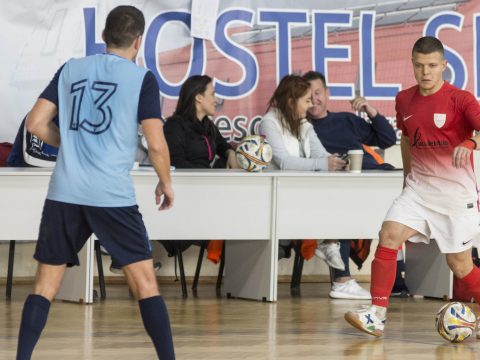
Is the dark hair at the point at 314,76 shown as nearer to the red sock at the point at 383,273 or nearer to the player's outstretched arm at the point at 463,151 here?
the red sock at the point at 383,273

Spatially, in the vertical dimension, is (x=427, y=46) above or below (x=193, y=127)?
above

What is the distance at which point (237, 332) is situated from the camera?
4.92 metres

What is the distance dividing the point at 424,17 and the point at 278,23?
104 cm

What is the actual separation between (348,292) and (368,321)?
1.60 m

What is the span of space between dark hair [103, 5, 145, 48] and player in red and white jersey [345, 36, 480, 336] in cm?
152

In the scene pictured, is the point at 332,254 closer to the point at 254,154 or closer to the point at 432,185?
the point at 254,154

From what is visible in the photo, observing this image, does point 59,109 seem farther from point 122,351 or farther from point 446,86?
point 446,86

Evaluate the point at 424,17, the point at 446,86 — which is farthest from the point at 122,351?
the point at 424,17

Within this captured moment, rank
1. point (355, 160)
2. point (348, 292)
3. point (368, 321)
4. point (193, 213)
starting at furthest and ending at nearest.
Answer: point (348, 292) < point (355, 160) < point (193, 213) < point (368, 321)

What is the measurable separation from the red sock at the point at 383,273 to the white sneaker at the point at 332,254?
1508 millimetres

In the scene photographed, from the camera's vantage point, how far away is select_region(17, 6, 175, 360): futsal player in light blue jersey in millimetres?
3504

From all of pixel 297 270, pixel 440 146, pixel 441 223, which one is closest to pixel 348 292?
pixel 297 270

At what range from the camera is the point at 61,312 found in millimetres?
5461

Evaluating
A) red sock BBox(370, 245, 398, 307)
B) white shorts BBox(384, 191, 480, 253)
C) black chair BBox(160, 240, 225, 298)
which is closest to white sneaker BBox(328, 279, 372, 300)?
black chair BBox(160, 240, 225, 298)
